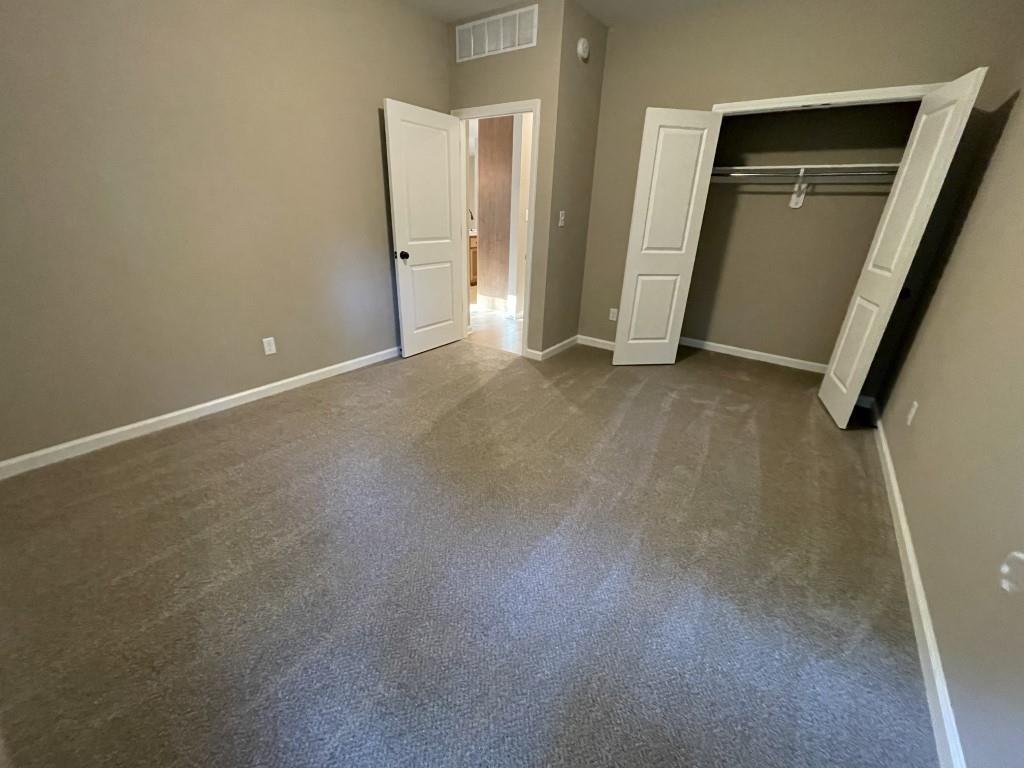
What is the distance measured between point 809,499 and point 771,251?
95.9 inches

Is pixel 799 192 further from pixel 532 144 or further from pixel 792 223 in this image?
pixel 532 144

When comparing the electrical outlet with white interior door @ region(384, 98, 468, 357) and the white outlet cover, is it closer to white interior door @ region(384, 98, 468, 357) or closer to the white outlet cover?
the white outlet cover

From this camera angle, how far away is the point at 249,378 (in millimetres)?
2844

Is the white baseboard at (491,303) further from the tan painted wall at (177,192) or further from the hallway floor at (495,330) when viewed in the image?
the tan painted wall at (177,192)

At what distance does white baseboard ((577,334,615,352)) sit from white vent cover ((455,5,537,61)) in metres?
2.49

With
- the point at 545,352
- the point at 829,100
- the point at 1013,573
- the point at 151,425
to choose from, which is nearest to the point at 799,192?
the point at 829,100

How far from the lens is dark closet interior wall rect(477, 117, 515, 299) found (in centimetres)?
517

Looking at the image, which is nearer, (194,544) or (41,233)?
(194,544)

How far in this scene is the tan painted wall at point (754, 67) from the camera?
2.46m

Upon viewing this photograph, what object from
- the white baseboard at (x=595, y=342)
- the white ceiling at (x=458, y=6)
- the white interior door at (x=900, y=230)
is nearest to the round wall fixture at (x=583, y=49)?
the white ceiling at (x=458, y=6)

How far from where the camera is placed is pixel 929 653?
51.6 inches

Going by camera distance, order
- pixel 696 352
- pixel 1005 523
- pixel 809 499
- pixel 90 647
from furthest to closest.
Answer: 1. pixel 696 352
2. pixel 809 499
3. pixel 90 647
4. pixel 1005 523

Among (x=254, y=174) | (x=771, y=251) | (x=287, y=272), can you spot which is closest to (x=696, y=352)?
(x=771, y=251)

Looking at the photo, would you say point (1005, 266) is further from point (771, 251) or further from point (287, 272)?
point (287, 272)
